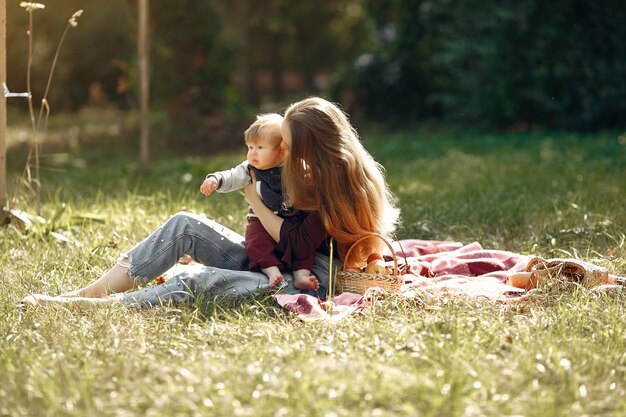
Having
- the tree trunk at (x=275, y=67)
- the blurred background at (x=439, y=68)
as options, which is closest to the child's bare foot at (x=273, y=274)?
the blurred background at (x=439, y=68)

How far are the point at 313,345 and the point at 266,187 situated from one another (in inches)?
40.4

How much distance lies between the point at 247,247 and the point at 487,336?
48.5 inches

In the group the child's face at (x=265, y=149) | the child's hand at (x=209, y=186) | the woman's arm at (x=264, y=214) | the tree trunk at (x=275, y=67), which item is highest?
the child's face at (x=265, y=149)

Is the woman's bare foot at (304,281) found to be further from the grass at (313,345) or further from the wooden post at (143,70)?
the wooden post at (143,70)

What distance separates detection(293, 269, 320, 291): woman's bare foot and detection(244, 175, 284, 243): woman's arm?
18 cm

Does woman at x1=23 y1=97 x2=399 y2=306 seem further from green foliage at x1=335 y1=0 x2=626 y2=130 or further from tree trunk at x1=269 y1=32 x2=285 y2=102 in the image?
tree trunk at x1=269 y1=32 x2=285 y2=102

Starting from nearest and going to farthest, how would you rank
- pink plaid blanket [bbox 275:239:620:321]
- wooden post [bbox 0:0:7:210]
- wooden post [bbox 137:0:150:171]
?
pink plaid blanket [bbox 275:239:620:321] < wooden post [bbox 0:0:7:210] < wooden post [bbox 137:0:150:171]

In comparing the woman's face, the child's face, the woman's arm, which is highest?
the woman's face

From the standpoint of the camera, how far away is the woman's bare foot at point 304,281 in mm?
3768

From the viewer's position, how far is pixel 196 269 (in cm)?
380

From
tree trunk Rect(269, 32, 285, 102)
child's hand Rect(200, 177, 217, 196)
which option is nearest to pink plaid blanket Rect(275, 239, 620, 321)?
child's hand Rect(200, 177, 217, 196)

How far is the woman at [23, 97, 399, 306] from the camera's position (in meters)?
3.72

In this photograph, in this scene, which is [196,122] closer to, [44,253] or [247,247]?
[44,253]

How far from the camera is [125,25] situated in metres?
15.8
